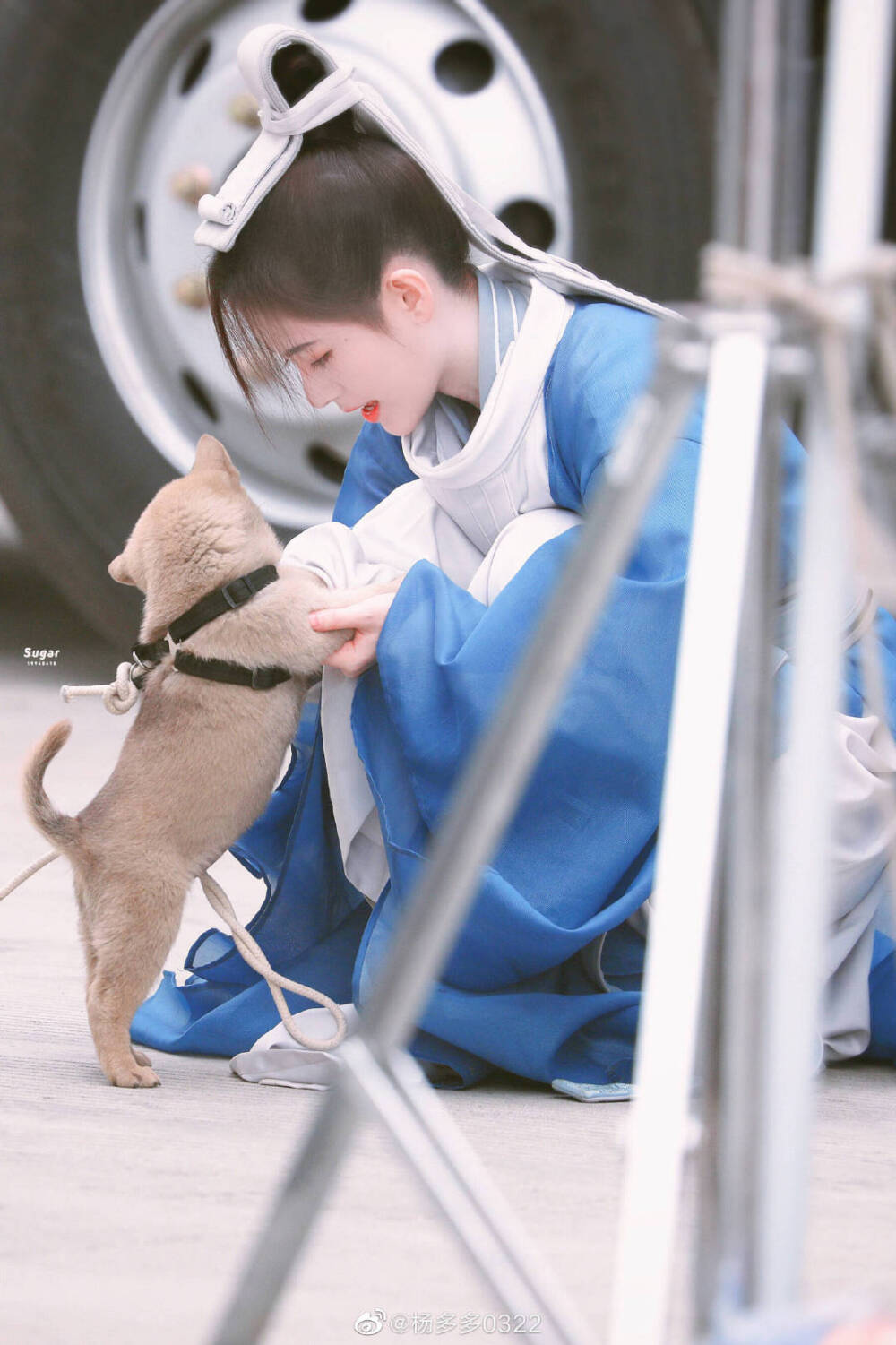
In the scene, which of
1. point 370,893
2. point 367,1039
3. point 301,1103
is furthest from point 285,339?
point 367,1039

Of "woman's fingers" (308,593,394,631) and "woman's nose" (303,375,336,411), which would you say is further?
"woman's nose" (303,375,336,411)

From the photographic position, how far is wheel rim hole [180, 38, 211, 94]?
1.91 metres

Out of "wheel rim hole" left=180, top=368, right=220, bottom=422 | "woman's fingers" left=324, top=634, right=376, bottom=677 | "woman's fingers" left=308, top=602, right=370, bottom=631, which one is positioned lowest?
"woman's fingers" left=324, top=634, right=376, bottom=677

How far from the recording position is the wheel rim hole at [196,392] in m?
2.00

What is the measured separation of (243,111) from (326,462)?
17.5 inches

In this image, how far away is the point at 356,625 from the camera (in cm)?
109

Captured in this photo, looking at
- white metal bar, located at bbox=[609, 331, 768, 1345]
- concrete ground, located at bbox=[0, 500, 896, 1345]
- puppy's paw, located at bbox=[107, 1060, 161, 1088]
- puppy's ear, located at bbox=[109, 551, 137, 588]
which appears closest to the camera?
white metal bar, located at bbox=[609, 331, 768, 1345]

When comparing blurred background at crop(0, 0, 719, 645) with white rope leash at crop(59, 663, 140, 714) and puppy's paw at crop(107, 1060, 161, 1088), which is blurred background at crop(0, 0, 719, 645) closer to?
white rope leash at crop(59, 663, 140, 714)

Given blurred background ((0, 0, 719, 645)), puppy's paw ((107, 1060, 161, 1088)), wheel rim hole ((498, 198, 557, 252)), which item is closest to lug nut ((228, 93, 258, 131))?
blurred background ((0, 0, 719, 645))

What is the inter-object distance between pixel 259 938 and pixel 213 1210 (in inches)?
16.6

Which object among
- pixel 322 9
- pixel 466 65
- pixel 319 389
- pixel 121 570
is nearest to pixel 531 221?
pixel 466 65

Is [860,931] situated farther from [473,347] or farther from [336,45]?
[336,45]

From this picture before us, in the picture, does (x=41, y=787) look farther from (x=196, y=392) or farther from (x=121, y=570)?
(x=196, y=392)

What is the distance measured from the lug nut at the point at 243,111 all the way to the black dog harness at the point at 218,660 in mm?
956
